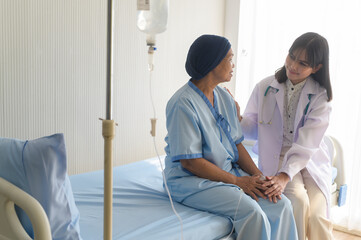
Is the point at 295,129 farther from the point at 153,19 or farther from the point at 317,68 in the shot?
the point at 153,19

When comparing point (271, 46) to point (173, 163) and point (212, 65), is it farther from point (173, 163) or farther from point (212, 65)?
point (173, 163)

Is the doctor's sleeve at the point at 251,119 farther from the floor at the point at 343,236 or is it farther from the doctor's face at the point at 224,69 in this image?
the floor at the point at 343,236

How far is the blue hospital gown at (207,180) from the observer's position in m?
1.68

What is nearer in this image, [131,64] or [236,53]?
[131,64]

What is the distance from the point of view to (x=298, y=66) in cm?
208

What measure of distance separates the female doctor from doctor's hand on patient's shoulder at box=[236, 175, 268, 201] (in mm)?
39

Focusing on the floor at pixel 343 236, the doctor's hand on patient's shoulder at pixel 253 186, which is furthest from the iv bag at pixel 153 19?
the floor at pixel 343 236

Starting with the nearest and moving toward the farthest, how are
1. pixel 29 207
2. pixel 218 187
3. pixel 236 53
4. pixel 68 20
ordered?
1. pixel 29 207
2. pixel 218 187
3. pixel 68 20
4. pixel 236 53

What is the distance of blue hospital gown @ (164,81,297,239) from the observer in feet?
5.50

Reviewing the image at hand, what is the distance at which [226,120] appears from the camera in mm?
2037

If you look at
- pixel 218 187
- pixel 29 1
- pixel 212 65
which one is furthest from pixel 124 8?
pixel 218 187

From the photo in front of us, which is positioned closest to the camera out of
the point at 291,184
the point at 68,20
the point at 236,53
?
the point at 291,184

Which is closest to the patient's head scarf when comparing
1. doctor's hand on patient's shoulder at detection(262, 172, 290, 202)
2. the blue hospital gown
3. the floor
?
the blue hospital gown

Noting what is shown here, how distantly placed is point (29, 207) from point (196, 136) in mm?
971
